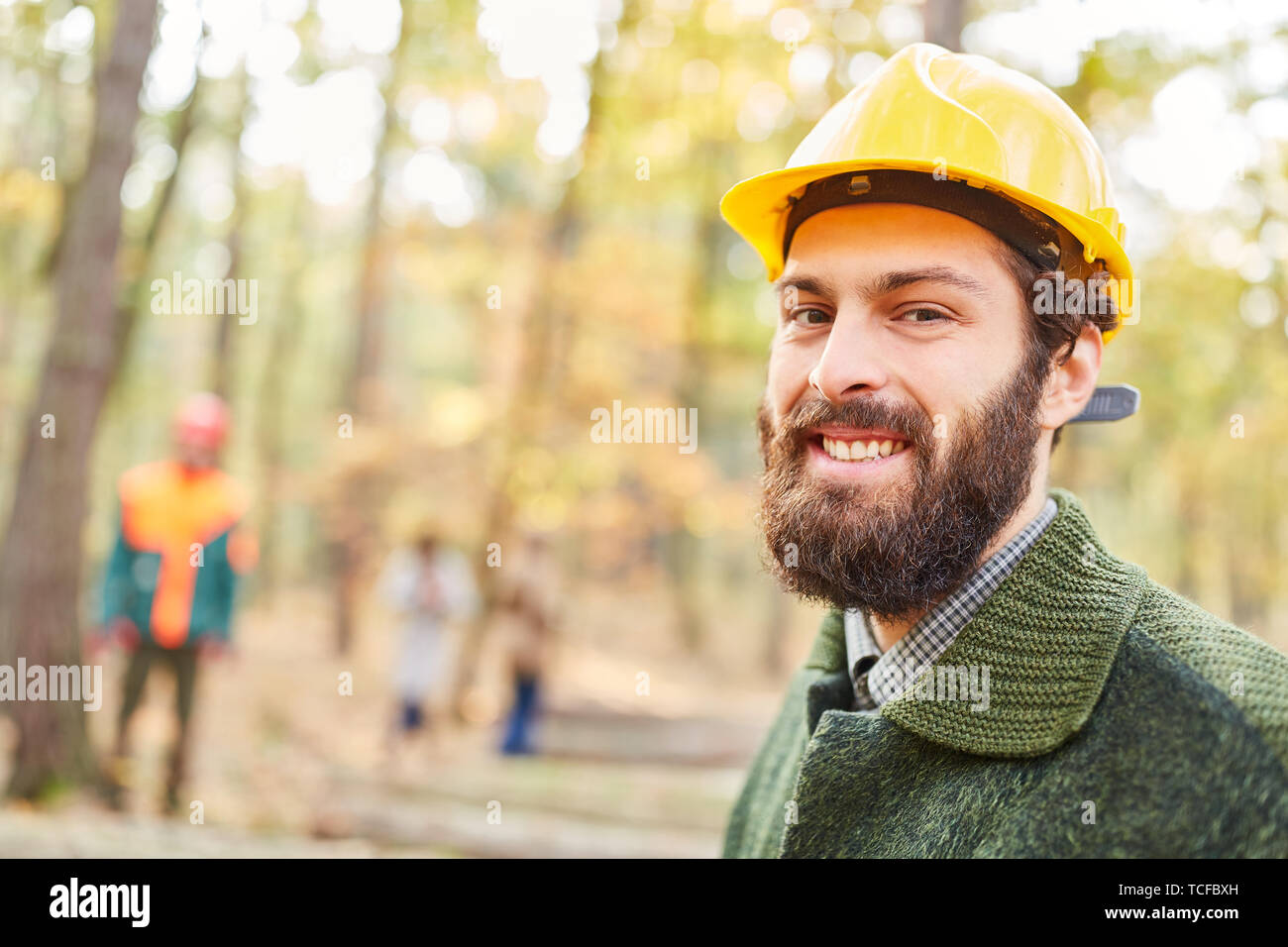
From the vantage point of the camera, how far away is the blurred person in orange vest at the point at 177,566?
6773 mm

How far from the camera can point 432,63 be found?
40.4 feet

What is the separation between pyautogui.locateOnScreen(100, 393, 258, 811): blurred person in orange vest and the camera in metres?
6.77

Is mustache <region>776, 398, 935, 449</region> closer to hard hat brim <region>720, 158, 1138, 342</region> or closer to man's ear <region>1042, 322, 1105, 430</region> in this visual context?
man's ear <region>1042, 322, 1105, 430</region>

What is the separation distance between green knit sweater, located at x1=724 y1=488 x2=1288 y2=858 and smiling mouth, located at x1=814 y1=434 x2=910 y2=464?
0.94ft

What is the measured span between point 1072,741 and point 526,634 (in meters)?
8.99

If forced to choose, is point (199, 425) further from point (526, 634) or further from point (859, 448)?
point (859, 448)

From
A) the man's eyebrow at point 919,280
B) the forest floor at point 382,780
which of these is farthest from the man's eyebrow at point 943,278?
the forest floor at point 382,780

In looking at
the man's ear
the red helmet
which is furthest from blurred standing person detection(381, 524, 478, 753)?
the man's ear

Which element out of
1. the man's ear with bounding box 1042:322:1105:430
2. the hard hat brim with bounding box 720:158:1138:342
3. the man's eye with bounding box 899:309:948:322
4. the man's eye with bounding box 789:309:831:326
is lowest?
the man's ear with bounding box 1042:322:1105:430

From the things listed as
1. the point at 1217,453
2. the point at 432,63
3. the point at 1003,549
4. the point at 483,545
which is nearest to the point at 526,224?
the point at 432,63

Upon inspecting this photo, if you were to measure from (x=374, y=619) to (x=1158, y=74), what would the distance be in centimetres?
1663

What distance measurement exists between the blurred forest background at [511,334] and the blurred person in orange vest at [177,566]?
0.37 metres

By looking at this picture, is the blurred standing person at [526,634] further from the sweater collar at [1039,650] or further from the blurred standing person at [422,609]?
the sweater collar at [1039,650]
